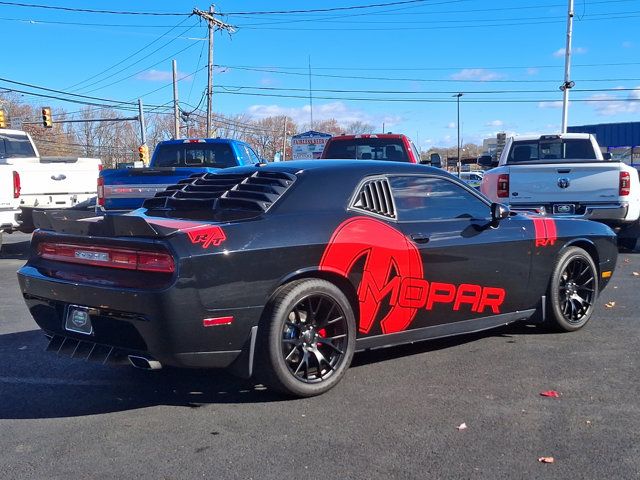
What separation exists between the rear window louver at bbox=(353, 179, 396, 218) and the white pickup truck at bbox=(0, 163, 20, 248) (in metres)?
8.41

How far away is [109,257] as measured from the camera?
4.11 meters

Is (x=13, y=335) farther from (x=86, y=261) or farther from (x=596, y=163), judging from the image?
(x=596, y=163)

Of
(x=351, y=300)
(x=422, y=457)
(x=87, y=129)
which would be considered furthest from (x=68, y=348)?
(x=87, y=129)

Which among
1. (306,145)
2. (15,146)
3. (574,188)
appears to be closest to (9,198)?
(15,146)

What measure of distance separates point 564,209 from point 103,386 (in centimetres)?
794

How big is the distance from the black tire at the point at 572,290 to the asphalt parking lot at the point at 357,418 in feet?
1.04

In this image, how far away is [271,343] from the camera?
4125mm

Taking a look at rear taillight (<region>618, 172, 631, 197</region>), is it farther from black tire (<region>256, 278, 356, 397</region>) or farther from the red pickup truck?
black tire (<region>256, 278, 356, 397</region>)

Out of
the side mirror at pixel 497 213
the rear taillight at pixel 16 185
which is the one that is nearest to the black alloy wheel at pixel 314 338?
the side mirror at pixel 497 213

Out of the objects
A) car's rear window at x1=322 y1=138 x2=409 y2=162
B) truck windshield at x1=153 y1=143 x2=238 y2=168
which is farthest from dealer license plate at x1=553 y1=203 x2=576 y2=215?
truck windshield at x1=153 y1=143 x2=238 y2=168

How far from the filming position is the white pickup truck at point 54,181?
11914 millimetres

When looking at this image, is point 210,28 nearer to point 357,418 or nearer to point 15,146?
point 15,146

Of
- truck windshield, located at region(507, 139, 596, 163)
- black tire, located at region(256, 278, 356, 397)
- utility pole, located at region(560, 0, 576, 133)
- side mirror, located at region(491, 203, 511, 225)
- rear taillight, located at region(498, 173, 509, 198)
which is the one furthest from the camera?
utility pole, located at region(560, 0, 576, 133)

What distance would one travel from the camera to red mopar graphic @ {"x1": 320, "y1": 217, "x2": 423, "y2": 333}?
4.47 m
